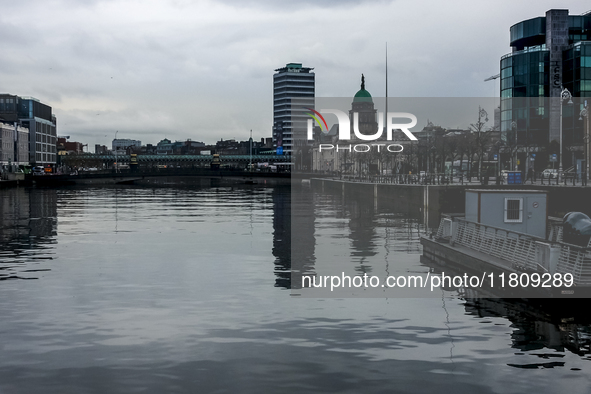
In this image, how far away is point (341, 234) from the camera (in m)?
46.7

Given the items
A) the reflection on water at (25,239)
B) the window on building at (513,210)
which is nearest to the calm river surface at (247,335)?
the reflection on water at (25,239)

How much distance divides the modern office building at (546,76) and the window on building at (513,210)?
7907 cm

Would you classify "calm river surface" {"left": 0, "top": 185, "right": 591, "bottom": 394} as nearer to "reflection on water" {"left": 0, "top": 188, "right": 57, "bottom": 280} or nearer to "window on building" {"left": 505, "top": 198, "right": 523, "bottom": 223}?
"reflection on water" {"left": 0, "top": 188, "right": 57, "bottom": 280}

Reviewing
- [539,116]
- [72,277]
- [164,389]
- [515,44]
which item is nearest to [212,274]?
[72,277]

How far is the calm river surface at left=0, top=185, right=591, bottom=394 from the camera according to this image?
1454cm

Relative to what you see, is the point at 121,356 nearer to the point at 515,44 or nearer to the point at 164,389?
the point at 164,389

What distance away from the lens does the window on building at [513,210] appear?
32844mm

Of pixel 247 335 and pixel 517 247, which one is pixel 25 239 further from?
pixel 517 247

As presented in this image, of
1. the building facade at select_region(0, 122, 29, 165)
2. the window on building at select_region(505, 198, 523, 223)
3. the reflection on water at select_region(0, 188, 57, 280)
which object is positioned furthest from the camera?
the building facade at select_region(0, 122, 29, 165)

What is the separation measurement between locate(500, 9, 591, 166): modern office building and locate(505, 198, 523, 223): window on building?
7907cm

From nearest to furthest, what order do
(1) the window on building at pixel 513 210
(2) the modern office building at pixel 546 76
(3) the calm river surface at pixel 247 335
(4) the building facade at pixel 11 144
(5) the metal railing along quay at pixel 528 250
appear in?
(3) the calm river surface at pixel 247 335
(5) the metal railing along quay at pixel 528 250
(1) the window on building at pixel 513 210
(2) the modern office building at pixel 546 76
(4) the building facade at pixel 11 144

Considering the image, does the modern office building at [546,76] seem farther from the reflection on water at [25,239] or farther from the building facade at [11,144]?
the building facade at [11,144]

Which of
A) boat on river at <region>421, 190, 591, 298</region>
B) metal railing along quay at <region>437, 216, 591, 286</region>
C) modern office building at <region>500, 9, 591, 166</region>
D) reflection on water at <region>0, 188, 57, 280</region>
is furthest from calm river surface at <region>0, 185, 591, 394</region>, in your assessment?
modern office building at <region>500, 9, 591, 166</region>

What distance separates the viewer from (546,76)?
117m
